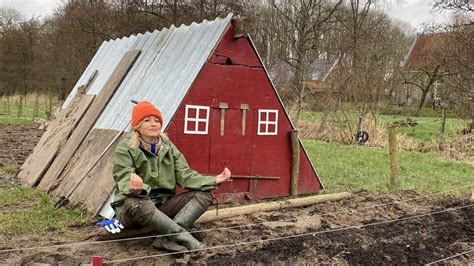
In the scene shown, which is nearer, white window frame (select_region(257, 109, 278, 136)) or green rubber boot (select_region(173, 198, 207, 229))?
green rubber boot (select_region(173, 198, 207, 229))

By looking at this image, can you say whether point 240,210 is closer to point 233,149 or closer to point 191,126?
point 233,149

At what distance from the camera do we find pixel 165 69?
7.91 meters

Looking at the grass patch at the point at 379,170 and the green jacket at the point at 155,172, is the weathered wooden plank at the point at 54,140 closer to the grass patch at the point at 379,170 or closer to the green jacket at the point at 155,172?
the green jacket at the point at 155,172

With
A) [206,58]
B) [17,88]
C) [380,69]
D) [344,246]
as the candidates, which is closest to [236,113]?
[206,58]

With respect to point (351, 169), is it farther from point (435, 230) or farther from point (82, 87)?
point (82, 87)

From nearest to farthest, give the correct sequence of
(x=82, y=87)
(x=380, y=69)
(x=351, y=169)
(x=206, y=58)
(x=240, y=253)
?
(x=240, y=253) < (x=206, y=58) < (x=82, y=87) < (x=351, y=169) < (x=380, y=69)

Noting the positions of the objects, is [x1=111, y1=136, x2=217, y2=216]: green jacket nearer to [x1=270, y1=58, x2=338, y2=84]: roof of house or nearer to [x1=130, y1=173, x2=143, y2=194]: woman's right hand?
[x1=130, y1=173, x2=143, y2=194]: woman's right hand

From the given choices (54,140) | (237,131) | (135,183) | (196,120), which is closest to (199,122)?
(196,120)

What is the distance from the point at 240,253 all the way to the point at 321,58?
989 inches

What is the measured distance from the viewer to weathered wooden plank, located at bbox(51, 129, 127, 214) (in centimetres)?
659

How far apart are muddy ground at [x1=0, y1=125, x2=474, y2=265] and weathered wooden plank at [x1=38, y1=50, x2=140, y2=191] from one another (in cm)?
136

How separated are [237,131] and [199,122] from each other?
0.73 m

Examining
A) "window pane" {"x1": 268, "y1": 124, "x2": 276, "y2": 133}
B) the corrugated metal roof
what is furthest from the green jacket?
"window pane" {"x1": 268, "y1": 124, "x2": 276, "y2": 133}

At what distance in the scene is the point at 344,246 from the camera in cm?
568
